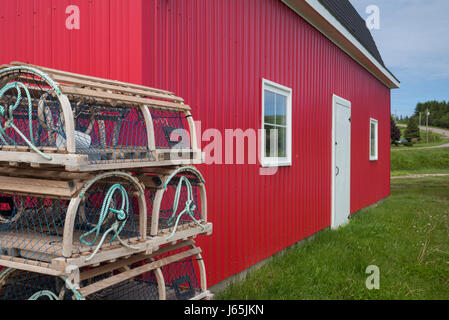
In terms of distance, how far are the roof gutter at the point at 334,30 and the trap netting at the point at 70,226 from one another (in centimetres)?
450

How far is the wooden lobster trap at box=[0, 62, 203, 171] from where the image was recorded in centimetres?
219

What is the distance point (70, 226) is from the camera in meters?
2.14

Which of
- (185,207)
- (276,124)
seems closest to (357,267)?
(276,124)

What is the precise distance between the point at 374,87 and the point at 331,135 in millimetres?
4841

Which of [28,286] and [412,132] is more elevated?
[412,132]

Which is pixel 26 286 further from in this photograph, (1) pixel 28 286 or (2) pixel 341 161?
(2) pixel 341 161

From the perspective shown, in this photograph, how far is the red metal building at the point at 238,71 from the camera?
12.1 feet

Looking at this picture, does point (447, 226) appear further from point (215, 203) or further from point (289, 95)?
point (215, 203)

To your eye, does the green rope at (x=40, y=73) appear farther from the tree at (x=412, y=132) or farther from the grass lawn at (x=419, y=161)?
the tree at (x=412, y=132)

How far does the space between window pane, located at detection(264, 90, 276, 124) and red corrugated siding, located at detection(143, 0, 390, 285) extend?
26 centimetres

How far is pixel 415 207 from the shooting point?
1155cm

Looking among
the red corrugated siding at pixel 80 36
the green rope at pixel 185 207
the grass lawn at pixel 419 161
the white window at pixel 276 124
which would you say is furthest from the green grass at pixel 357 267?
the grass lawn at pixel 419 161

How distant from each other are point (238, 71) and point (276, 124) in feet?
4.54
